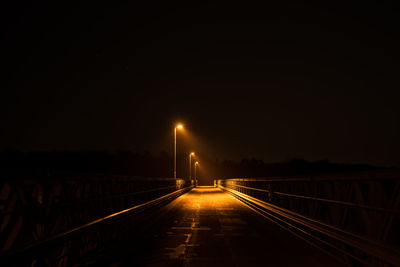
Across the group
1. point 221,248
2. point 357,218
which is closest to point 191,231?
point 221,248

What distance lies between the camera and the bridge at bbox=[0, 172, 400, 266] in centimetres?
584

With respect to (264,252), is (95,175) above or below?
above

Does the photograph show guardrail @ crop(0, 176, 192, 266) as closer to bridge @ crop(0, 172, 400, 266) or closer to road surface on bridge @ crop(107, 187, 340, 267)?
bridge @ crop(0, 172, 400, 266)

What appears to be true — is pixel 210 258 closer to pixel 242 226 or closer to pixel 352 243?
pixel 352 243

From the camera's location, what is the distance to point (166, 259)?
7.75m

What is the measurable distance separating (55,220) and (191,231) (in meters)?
5.61

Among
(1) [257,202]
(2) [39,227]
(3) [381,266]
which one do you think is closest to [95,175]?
(2) [39,227]

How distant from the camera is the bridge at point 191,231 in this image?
5.84 meters

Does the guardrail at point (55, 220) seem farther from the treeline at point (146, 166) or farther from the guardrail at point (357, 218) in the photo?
the treeline at point (146, 166)

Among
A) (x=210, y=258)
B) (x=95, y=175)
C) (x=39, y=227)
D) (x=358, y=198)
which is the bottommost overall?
(x=210, y=258)

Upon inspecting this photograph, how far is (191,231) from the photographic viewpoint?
38.8ft

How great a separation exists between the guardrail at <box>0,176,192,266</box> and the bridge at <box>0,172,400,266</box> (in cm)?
2

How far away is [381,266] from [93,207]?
21.5 ft

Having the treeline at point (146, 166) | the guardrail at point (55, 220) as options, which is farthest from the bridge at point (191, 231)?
the treeline at point (146, 166)
